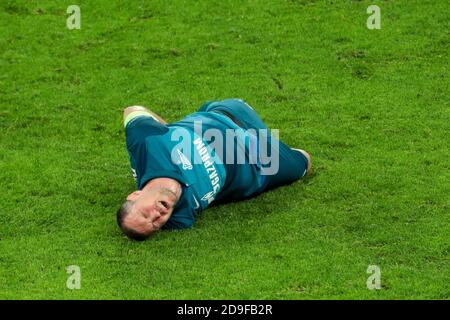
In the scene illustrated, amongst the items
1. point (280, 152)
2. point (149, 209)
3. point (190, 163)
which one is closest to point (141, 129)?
point (190, 163)

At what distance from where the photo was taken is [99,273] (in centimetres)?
674

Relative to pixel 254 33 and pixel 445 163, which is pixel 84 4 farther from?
pixel 445 163

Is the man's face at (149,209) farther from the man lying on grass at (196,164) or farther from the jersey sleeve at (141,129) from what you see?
the jersey sleeve at (141,129)

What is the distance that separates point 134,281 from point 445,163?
3086 millimetres

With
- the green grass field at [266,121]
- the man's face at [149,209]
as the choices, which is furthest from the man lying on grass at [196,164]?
the green grass field at [266,121]

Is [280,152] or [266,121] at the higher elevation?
[266,121]

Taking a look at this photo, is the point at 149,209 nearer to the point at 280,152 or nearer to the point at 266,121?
the point at 280,152

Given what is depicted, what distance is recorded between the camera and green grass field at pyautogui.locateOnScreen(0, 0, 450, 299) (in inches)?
263

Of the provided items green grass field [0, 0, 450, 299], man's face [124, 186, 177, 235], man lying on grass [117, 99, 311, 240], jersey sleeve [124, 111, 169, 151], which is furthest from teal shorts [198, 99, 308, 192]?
man's face [124, 186, 177, 235]

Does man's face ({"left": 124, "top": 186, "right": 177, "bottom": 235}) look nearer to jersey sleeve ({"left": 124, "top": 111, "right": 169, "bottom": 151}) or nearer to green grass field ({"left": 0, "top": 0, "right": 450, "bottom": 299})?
green grass field ({"left": 0, "top": 0, "right": 450, "bottom": 299})

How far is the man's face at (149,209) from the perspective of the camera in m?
7.11

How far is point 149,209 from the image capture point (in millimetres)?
7113

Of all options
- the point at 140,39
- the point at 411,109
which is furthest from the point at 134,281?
the point at 140,39

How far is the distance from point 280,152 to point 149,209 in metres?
1.46
